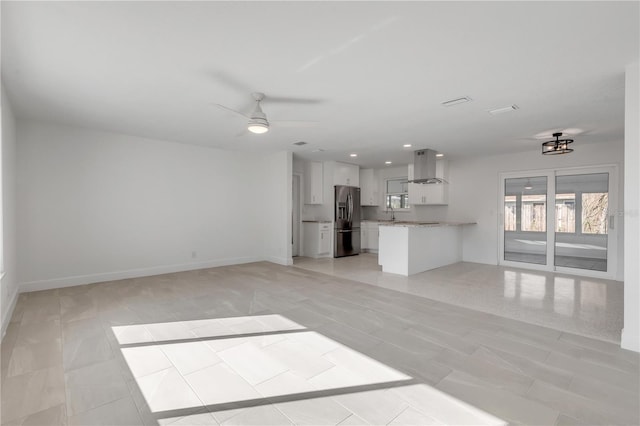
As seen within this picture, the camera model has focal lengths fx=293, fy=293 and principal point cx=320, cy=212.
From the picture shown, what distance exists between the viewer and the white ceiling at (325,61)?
2.01 m

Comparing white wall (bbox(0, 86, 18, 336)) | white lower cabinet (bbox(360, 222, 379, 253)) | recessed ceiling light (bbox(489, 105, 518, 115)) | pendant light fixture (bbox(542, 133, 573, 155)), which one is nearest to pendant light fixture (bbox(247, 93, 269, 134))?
white wall (bbox(0, 86, 18, 336))

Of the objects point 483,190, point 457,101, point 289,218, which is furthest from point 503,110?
point 289,218

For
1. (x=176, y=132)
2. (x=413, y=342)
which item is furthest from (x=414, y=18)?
(x=176, y=132)

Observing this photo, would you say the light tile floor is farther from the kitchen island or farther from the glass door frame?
the glass door frame

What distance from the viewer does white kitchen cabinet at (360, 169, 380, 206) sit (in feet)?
29.6

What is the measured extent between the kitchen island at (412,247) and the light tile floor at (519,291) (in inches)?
8.1

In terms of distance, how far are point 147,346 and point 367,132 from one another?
4.26 metres

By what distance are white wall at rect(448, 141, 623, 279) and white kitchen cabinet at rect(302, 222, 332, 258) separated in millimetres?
3238

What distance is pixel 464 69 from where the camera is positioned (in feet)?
9.10

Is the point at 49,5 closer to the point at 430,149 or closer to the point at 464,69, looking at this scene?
the point at 464,69

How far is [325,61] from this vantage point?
2631 millimetres

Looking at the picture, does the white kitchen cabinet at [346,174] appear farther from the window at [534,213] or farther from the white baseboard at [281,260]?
the window at [534,213]

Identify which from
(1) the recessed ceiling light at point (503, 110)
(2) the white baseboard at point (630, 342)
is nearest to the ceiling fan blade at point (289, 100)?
(1) the recessed ceiling light at point (503, 110)

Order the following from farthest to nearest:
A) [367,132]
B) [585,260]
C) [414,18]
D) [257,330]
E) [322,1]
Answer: [585,260]
[367,132]
[257,330]
[414,18]
[322,1]
